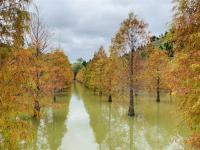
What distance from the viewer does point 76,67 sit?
197125 mm

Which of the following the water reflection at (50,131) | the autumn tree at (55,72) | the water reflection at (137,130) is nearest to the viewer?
the water reflection at (50,131)

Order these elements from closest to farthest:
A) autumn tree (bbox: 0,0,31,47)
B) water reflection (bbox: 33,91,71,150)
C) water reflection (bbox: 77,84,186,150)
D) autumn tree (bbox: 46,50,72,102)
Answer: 1. autumn tree (bbox: 0,0,31,47)
2. water reflection (bbox: 33,91,71,150)
3. water reflection (bbox: 77,84,186,150)
4. autumn tree (bbox: 46,50,72,102)

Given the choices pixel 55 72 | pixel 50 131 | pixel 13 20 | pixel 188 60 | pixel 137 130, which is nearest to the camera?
pixel 13 20

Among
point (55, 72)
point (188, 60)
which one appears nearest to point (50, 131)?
point (188, 60)

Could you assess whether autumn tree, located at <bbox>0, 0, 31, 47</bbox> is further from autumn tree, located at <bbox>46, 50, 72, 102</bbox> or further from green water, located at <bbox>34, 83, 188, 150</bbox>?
autumn tree, located at <bbox>46, 50, 72, 102</bbox>

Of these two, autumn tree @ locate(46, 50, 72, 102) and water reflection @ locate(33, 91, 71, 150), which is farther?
autumn tree @ locate(46, 50, 72, 102)

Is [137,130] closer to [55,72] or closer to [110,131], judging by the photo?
[110,131]

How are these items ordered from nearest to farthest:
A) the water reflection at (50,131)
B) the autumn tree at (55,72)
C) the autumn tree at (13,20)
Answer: the autumn tree at (13,20) < the water reflection at (50,131) < the autumn tree at (55,72)

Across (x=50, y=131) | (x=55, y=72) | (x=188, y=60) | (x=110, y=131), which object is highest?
(x=55, y=72)

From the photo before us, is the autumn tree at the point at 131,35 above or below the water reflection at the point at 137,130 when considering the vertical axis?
above

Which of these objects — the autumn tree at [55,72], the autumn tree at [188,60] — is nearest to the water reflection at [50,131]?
the autumn tree at [55,72]

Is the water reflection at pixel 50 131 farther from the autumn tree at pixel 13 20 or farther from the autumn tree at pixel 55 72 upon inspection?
the autumn tree at pixel 13 20

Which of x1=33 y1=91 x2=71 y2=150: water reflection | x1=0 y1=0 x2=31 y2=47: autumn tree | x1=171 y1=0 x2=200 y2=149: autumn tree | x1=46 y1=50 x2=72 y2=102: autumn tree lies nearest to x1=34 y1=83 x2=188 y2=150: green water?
x1=33 y1=91 x2=71 y2=150: water reflection

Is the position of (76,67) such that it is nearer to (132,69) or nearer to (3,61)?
(132,69)
